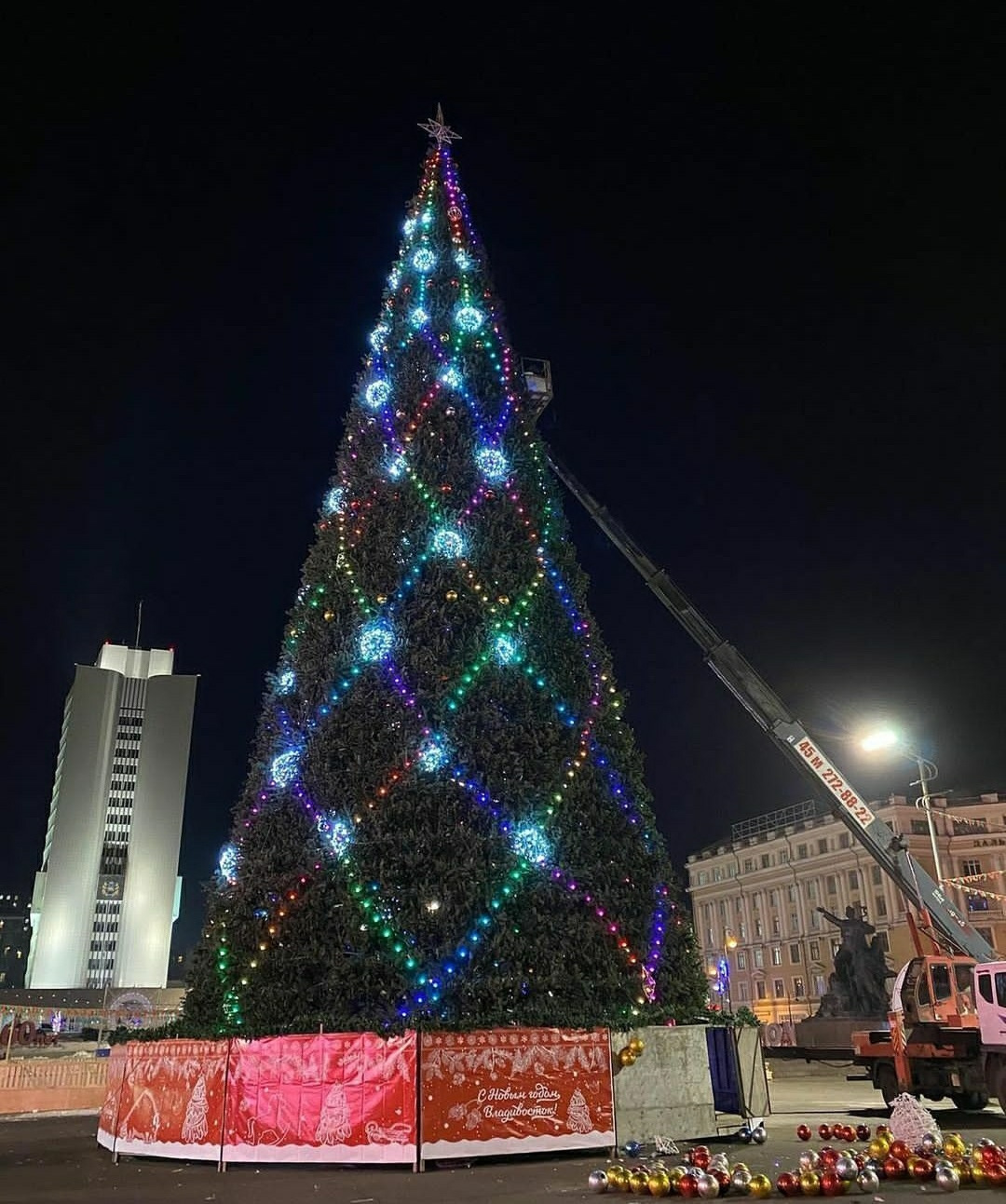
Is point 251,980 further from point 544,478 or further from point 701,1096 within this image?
point 544,478

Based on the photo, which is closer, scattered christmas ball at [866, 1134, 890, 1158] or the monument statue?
scattered christmas ball at [866, 1134, 890, 1158]

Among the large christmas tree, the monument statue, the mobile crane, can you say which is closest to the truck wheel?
the mobile crane

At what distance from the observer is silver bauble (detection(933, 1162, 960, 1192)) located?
8.34 metres

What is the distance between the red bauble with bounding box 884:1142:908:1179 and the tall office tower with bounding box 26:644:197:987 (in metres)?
113

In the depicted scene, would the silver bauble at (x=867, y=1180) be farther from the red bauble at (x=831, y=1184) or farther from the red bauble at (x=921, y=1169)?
the red bauble at (x=921, y=1169)

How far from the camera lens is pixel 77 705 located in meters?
120

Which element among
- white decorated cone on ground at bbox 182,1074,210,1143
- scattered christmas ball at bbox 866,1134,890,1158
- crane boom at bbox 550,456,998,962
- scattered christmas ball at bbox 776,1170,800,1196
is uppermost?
crane boom at bbox 550,456,998,962

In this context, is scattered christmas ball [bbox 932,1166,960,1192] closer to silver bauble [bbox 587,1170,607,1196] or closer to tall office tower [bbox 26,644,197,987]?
silver bauble [bbox 587,1170,607,1196]

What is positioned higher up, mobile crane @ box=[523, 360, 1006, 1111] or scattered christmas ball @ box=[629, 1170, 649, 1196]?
mobile crane @ box=[523, 360, 1006, 1111]

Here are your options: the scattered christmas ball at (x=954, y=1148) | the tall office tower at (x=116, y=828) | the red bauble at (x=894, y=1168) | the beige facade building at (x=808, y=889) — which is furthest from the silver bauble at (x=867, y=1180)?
the tall office tower at (x=116, y=828)

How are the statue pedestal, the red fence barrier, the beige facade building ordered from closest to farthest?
the red fence barrier → the statue pedestal → the beige facade building

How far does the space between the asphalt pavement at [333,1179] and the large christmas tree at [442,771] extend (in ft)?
4.76

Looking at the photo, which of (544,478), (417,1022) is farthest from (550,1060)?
(544,478)

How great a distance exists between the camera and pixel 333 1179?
967 centimetres
